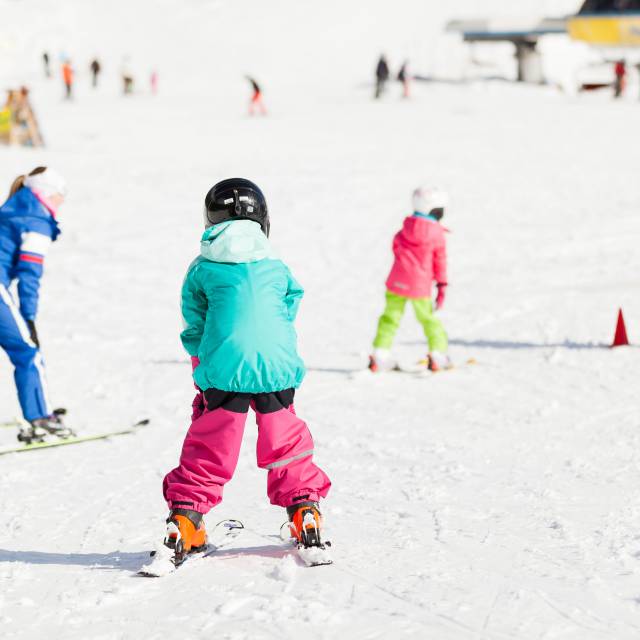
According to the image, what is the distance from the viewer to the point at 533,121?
81.1 feet

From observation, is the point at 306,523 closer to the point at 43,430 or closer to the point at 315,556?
the point at 315,556

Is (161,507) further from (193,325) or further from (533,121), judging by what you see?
(533,121)

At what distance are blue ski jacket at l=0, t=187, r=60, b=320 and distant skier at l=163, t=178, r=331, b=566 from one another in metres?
2.79

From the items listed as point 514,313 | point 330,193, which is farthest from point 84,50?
point 514,313

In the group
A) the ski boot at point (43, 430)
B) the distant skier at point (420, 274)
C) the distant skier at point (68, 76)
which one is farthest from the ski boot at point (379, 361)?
the distant skier at point (68, 76)

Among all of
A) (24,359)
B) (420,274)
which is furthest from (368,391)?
(24,359)

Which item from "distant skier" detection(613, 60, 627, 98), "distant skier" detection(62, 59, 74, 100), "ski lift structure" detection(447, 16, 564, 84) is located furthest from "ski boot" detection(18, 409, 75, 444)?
"ski lift structure" detection(447, 16, 564, 84)

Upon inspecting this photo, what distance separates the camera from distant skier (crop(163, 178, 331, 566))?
138 inches

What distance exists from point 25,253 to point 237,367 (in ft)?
10.1

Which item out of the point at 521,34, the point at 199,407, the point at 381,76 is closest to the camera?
the point at 199,407

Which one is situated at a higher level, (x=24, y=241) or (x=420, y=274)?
(x=24, y=241)

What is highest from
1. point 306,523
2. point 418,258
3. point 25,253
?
point 25,253

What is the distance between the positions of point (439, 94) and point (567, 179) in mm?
14633

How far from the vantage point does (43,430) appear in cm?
630
